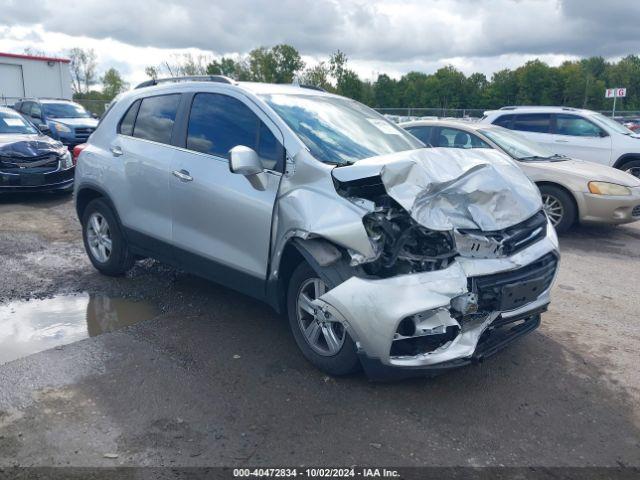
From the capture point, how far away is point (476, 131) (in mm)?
8586

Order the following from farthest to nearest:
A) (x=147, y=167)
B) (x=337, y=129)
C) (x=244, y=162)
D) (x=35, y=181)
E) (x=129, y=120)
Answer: (x=35, y=181) < (x=129, y=120) < (x=147, y=167) < (x=337, y=129) < (x=244, y=162)

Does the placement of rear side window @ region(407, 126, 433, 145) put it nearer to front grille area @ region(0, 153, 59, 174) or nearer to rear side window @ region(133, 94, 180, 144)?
rear side window @ region(133, 94, 180, 144)

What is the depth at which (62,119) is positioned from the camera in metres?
16.5

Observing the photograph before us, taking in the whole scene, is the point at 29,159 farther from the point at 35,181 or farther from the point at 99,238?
the point at 99,238

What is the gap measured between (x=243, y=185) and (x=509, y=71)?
254 ft

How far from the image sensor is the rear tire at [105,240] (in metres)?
5.65

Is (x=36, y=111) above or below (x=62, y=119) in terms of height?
above

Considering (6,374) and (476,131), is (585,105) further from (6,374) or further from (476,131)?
(6,374)

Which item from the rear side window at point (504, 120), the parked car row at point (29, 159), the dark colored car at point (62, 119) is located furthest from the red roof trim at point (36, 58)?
the rear side window at point (504, 120)

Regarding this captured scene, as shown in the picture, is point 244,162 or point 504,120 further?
point 504,120

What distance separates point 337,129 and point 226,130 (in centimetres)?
89

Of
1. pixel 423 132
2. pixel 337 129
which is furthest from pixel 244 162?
pixel 423 132

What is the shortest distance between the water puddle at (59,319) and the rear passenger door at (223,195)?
758mm

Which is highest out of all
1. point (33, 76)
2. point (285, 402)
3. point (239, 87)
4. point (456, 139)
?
point (33, 76)
